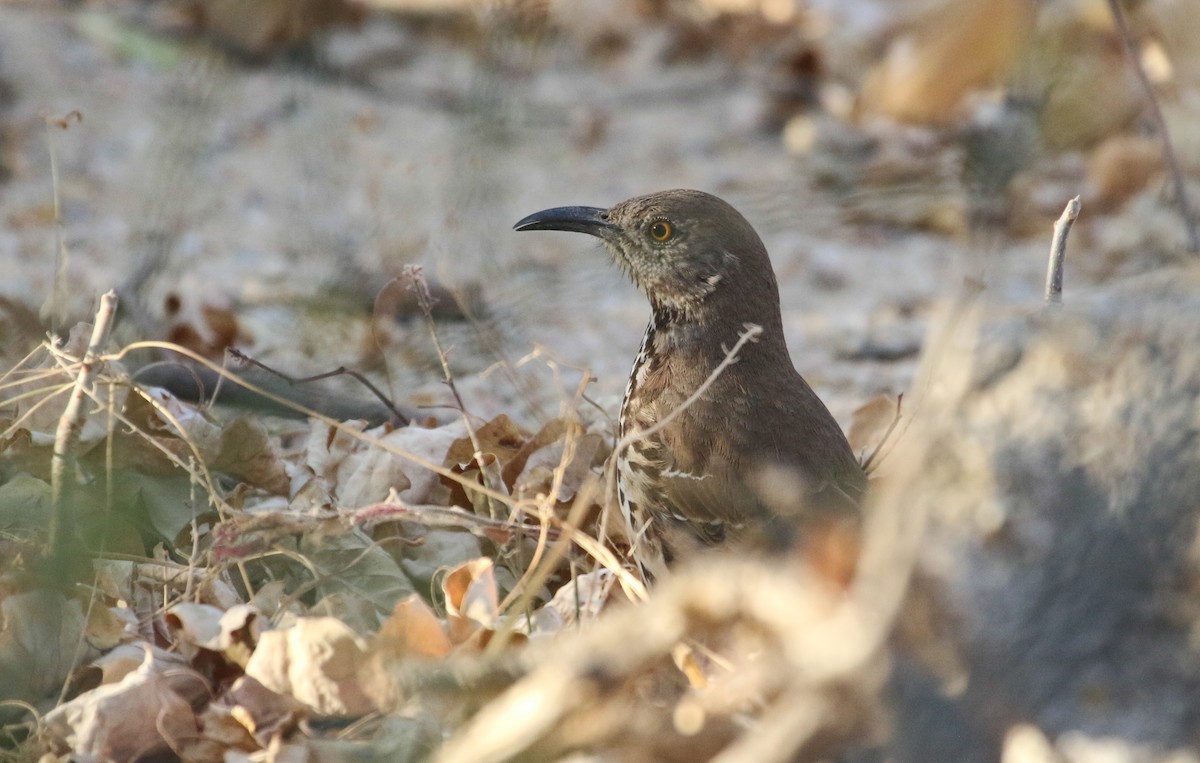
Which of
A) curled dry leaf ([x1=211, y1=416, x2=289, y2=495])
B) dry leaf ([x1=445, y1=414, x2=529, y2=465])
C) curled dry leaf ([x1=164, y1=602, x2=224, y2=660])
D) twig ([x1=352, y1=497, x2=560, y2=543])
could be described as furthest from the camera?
dry leaf ([x1=445, y1=414, x2=529, y2=465])

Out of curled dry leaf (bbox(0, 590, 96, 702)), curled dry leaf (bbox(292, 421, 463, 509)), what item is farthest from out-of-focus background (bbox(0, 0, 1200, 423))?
curled dry leaf (bbox(0, 590, 96, 702))

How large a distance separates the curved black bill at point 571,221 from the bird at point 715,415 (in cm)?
15

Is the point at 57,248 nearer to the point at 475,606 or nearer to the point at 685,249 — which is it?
the point at 685,249

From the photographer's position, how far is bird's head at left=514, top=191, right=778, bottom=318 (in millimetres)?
3639

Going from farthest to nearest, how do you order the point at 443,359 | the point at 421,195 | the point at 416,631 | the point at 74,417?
the point at 421,195 → the point at 443,359 → the point at 74,417 → the point at 416,631

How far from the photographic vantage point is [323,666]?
240 centimetres

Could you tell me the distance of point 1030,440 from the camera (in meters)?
1.83

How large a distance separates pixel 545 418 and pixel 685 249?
0.75 meters

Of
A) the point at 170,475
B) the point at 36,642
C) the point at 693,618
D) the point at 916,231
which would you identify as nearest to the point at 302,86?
the point at 916,231

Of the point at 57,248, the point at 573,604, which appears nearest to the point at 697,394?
the point at 573,604

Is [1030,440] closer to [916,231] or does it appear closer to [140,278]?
[140,278]

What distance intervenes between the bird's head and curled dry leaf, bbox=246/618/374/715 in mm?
1544

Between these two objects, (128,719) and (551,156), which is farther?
(551,156)

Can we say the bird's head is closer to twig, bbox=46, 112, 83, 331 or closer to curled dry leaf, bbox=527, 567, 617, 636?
curled dry leaf, bbox=527, 567, 617, 636
